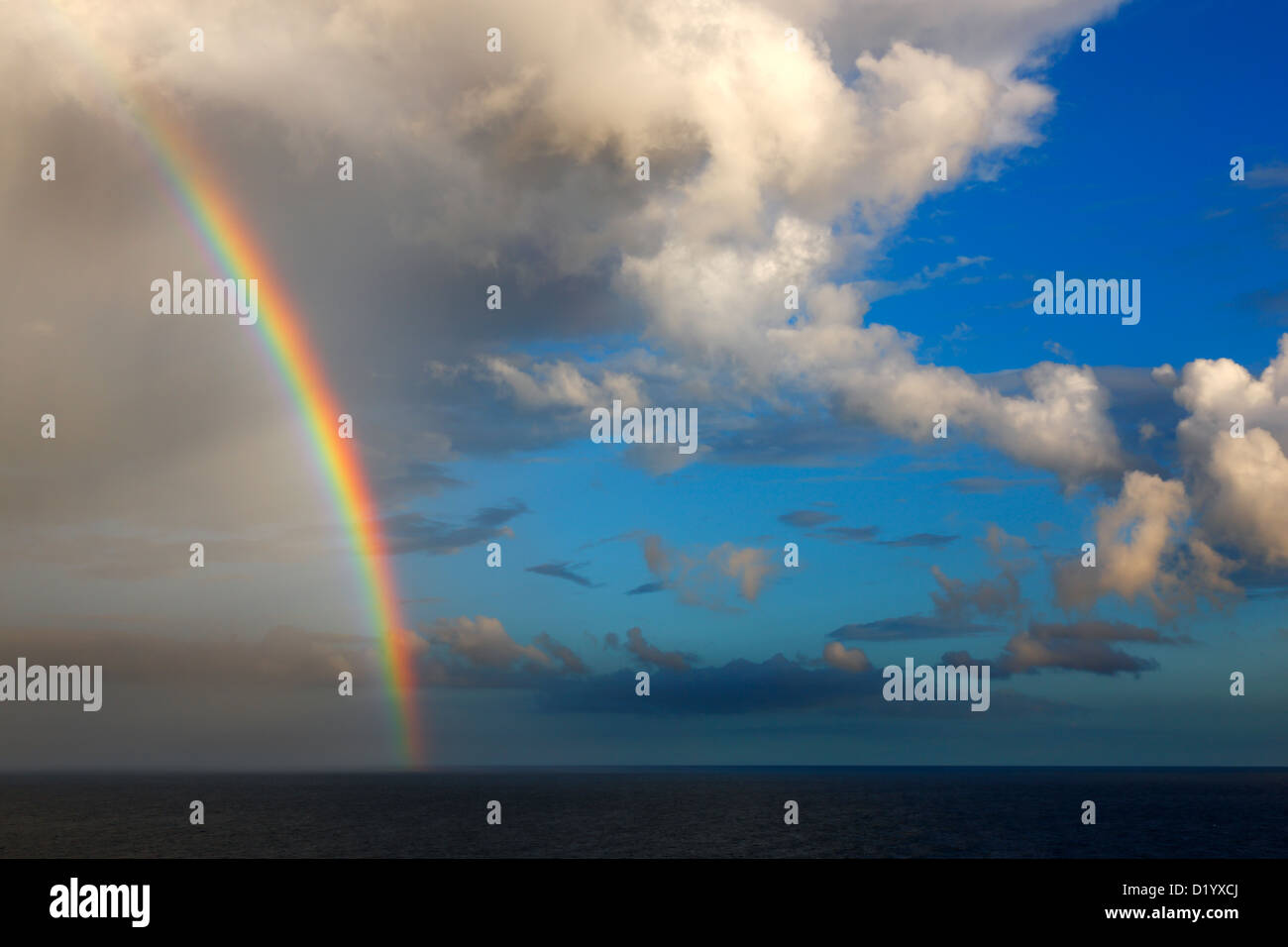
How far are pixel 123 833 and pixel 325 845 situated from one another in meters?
42.0

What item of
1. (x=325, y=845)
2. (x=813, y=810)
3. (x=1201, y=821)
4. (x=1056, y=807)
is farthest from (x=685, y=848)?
(x=1056, y=807)

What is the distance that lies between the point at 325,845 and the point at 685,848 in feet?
128
